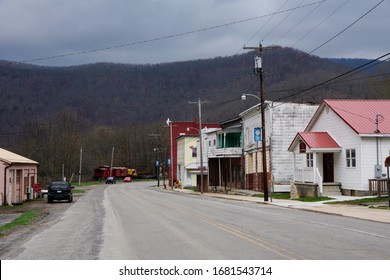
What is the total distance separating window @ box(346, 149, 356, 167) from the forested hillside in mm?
17980

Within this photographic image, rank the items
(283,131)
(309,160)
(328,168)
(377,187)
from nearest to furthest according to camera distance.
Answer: (377,187) → (328,168) → (309,160) → (283,131)

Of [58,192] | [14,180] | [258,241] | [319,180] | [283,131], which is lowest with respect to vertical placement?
[258,241]

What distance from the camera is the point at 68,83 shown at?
131m

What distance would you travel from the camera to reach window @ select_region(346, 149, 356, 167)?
3494 cm

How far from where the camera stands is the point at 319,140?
37.8m

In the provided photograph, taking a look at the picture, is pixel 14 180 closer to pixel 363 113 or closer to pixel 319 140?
pixel 319 140

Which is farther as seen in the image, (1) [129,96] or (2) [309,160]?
(1) [129,96]

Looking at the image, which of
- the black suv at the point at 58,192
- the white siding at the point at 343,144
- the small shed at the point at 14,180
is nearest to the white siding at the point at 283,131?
the white siding at the point at 343,144

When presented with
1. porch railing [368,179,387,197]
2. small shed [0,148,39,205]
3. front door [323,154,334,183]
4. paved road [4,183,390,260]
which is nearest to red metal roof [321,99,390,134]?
porch railing [368,179,387,197]

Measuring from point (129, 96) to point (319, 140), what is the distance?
76.7 metres

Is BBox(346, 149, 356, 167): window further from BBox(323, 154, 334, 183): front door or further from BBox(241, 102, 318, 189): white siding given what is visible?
BBox(241, 102, 318, 189): white siding

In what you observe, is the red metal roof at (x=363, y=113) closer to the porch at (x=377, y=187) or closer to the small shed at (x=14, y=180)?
the porch at (x=377, y=187)

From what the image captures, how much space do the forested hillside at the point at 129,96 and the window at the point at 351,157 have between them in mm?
17980

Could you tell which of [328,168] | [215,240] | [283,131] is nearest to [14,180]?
[283,131]
